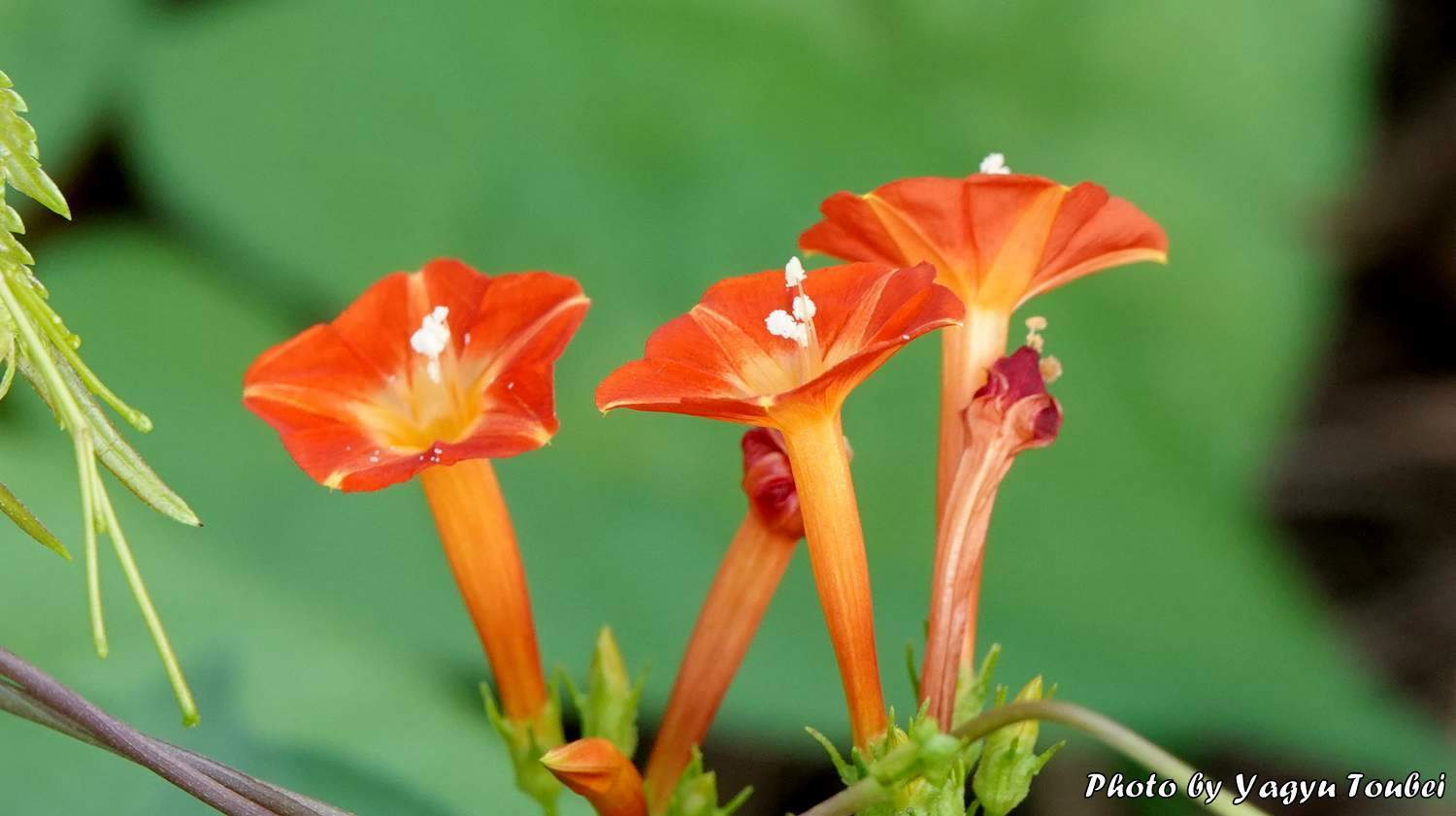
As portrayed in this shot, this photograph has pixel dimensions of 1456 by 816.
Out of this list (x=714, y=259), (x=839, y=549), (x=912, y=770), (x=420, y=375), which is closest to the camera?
(x=912, y=770)

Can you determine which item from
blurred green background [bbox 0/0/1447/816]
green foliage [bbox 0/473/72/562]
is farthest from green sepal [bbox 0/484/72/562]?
blurred green background [bbox 0/0/1447/816]

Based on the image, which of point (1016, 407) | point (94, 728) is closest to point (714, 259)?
point (1016, 407)

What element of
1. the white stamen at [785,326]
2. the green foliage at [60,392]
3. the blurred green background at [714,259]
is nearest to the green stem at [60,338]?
the green foliage at [60,392]

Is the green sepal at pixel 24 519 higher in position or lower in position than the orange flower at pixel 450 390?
lower

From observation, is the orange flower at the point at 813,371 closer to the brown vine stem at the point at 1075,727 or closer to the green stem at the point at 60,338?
the brown vine stem at the point at 1075,727

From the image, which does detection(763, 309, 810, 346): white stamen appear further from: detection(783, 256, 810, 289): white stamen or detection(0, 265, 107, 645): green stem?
detection(0, 265, 107, 645): green stem

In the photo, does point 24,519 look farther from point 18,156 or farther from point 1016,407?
point 1016,407
